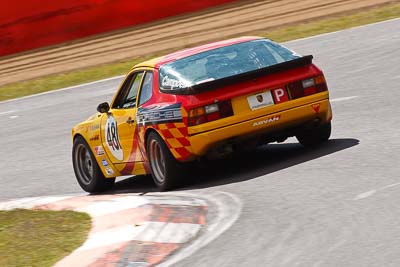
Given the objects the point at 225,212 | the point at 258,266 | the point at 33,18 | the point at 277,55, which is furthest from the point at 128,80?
the point at 33,18

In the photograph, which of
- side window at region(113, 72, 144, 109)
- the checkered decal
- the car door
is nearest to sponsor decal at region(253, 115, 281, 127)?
the checkered decal

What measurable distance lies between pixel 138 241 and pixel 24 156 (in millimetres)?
6980

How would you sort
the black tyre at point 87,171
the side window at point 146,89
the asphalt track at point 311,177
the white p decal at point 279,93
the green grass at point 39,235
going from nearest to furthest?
the asphalt track at point 311,177 < the green grass at point 39,235 < the white p decal at point 279,93 < the side window at point 146,89 < the black tyre at point 87,171

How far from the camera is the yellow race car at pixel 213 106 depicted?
987cm

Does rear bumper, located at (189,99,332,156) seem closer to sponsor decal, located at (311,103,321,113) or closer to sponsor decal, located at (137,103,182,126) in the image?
sponsor decal, located at (311,103,321,113)

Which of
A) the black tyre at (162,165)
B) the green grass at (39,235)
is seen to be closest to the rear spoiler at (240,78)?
the black tyre at (162,165)

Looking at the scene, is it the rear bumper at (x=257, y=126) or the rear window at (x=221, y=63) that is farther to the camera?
the rear window at (x=221, y=63)

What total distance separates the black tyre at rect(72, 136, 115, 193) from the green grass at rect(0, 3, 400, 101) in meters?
9.63

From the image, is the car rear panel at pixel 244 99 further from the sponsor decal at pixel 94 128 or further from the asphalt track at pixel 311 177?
the sponsor decal at pixel 94 128

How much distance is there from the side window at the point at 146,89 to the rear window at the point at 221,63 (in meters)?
0.17

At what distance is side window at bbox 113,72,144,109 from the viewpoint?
1104 centimetres

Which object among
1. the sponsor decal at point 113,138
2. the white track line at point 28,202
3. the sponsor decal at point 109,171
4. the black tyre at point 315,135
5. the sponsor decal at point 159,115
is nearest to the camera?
the sponsor decal at point 159,115

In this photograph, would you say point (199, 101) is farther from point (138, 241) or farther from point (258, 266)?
point (258, 266)

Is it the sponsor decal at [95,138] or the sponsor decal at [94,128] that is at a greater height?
the sponsor decal at [94,128]
